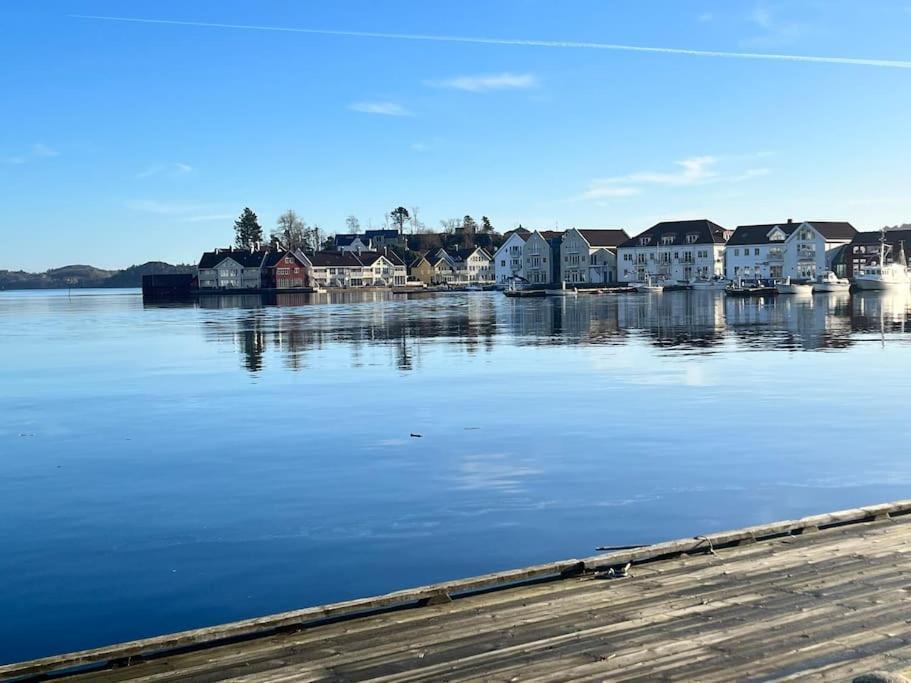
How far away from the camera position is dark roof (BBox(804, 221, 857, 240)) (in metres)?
143

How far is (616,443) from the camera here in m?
18.0

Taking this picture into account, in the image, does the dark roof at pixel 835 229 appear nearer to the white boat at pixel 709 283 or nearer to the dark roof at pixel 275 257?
the white boat at pixel 709 283

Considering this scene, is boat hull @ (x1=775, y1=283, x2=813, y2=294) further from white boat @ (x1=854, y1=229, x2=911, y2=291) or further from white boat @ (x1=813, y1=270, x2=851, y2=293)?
white boat @ (x1=854, y1=229, x2=911, y2=291)

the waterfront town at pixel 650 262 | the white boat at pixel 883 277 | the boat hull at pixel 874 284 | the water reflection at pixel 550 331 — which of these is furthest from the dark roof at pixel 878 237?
the water reflection at pixel 550 331

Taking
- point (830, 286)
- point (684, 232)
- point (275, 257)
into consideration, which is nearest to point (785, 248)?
point (684, 232)

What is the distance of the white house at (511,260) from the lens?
174375 mm

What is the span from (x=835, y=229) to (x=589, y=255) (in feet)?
132

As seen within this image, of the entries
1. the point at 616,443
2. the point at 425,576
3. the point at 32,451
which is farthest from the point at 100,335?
the point at 425,576

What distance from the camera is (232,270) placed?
179m

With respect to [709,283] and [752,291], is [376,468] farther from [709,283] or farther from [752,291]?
[709,283]

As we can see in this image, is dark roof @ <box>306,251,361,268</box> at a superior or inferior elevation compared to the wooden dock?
superior

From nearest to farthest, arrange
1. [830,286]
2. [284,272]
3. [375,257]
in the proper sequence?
[830,286] → [284,272] → [375,257]

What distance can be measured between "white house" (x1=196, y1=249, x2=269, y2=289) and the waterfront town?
0.20 meters

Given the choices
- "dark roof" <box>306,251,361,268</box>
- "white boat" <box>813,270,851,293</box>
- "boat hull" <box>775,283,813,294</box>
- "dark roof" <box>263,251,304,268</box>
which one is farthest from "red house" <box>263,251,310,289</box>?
"white boat" <box>813,270,851,293</box>
